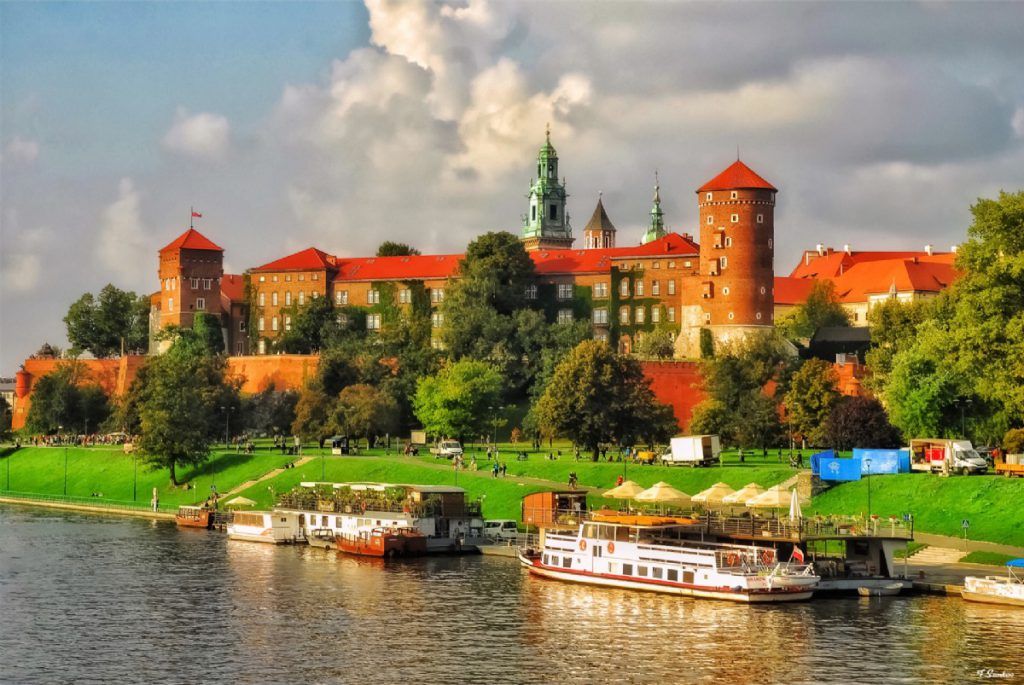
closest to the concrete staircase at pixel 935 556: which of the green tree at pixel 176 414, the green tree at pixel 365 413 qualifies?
the green tree at pixel 365 413

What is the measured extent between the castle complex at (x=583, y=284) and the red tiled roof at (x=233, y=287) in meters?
0.15

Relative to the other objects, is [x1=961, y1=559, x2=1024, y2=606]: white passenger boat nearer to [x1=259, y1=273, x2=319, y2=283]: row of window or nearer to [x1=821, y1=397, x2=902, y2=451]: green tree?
[x1=821, y1=397, x2=902, y2=451]: green tree

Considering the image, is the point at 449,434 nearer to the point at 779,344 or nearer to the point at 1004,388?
the point at 779,344

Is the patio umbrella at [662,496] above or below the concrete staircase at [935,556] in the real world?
above

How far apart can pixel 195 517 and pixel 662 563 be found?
36.2m

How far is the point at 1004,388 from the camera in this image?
251ft

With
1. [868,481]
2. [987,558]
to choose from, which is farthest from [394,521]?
[987,558]

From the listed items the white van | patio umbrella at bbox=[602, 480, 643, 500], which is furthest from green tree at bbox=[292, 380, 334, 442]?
patio umbrella at bbox=[602, 480, 643, 500]

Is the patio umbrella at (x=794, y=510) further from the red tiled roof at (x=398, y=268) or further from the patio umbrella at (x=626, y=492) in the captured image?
the red tiled roof at (x=398, y=268)

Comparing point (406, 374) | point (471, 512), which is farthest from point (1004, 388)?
point (406, 374)

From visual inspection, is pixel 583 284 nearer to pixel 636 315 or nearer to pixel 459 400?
pixel 636 315

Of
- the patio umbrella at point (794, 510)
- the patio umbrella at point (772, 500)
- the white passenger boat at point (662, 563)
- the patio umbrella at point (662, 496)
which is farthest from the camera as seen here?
the patio umbrella at point (662, 496)

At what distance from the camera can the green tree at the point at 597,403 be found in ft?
313

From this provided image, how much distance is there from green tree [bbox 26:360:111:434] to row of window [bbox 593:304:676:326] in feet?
136
